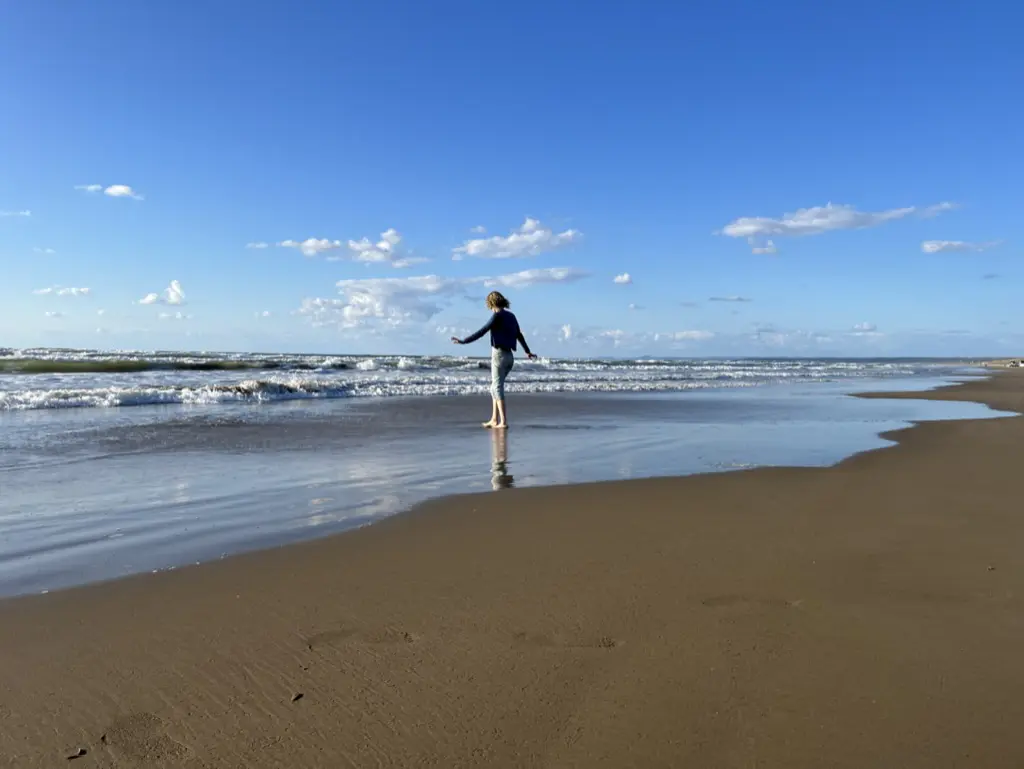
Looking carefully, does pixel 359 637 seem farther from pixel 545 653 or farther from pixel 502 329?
pixel 502 329

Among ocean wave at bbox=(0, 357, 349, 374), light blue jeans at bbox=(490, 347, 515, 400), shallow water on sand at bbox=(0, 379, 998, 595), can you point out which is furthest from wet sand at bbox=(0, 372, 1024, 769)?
ocean wave at bbox=(0, 357, 349, 374)

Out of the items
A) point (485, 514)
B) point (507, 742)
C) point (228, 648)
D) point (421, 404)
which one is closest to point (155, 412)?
point (421, 404)

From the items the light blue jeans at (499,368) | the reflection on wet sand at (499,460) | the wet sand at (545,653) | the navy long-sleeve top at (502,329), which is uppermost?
the navy long-sleeve top at (502,329)

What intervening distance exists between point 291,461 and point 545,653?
18.2 feet

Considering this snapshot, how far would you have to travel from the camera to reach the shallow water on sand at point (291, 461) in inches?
165

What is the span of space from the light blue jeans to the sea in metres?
0.75

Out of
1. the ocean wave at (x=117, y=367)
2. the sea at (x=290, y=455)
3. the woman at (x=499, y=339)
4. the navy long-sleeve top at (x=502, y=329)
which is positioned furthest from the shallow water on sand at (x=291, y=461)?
the ocean wave at (x=117, y=367)

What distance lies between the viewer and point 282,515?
4801mm

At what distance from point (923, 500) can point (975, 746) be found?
148 inches

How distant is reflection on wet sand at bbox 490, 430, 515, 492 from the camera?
20.0 ft

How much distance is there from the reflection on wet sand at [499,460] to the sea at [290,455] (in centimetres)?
3

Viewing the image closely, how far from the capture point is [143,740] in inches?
77.9

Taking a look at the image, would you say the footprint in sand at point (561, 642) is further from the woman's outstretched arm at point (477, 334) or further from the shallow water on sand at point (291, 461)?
the woman's outstretched arm at point (477, 334)

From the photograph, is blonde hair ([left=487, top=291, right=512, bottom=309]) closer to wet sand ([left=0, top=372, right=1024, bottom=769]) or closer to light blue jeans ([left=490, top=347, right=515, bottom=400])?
light blue jeans ([left=490, top=347, right=515, bottom=400])
